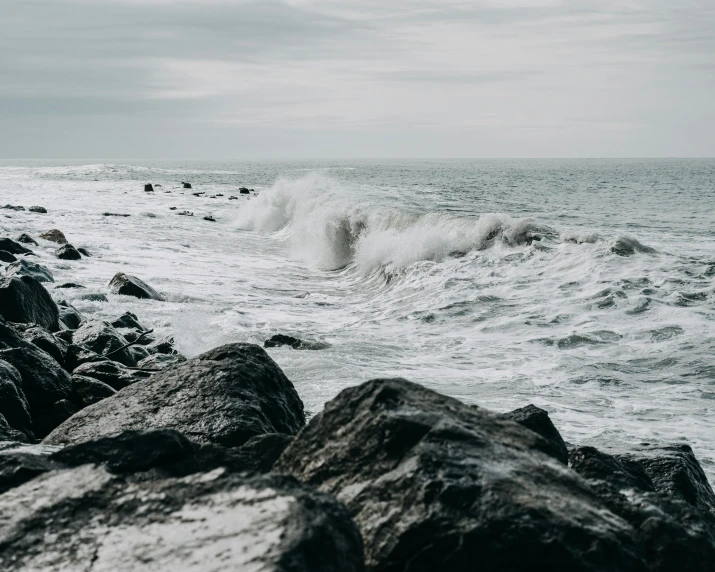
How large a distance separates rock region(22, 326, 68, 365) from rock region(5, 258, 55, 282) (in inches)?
207

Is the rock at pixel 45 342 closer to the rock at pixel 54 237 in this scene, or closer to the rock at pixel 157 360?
the rock at pixel 157 360

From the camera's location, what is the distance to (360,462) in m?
2.78

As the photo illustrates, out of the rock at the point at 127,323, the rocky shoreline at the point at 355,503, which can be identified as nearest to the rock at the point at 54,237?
the rock at the point at 127,323

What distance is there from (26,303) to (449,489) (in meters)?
7.86

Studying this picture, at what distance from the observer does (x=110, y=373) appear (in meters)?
7.11

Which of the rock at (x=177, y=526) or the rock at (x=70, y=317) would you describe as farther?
the rock at (x=70, y=317)

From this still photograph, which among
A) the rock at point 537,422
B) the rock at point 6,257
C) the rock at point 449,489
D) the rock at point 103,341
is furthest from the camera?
the rock at point 6,257

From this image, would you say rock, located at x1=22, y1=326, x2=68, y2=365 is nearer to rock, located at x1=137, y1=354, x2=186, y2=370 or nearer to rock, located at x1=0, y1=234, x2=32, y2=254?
rock, located at x1=137, y1=354, x2=186, y2=370

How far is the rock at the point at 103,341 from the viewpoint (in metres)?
8.47

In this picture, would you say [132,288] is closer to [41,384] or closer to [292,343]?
[292,343]

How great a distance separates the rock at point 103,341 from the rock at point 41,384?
5.53 ft

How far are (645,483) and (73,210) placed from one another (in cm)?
3201

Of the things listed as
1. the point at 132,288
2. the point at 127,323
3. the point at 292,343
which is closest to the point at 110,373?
the point at 292,343

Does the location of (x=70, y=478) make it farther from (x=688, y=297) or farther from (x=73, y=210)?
(x=73, y=210)
